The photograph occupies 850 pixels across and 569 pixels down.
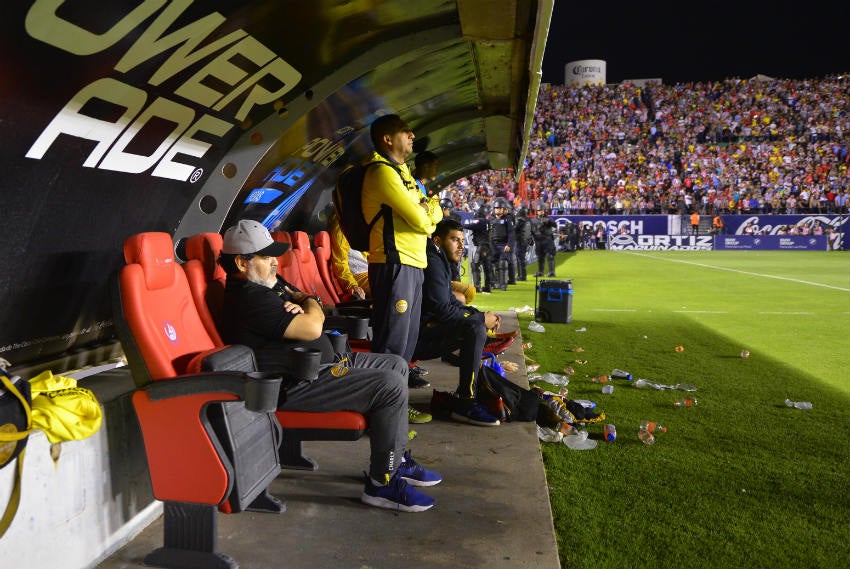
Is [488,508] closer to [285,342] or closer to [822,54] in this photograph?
[285,342]

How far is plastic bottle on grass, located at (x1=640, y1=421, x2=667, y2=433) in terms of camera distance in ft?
15.0

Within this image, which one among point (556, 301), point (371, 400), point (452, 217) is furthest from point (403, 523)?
point (452, 217)

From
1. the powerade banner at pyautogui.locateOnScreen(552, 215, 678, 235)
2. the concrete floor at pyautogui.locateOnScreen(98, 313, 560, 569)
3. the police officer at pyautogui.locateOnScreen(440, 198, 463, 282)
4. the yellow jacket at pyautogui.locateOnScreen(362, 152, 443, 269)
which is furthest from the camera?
the powerade banner at pyautogui.locateOnScreen(552, 215, 678, 235)

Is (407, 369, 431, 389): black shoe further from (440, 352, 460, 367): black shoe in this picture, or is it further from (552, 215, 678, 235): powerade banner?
(552, 215, 678, 235): powerade banner

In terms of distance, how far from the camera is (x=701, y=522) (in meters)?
3.20

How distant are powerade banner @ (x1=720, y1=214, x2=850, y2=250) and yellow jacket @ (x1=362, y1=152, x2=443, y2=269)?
32.5m

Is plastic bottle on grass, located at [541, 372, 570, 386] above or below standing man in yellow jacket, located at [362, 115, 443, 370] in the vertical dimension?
below

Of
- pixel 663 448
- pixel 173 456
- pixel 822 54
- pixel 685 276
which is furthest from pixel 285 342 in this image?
pixel 822 54

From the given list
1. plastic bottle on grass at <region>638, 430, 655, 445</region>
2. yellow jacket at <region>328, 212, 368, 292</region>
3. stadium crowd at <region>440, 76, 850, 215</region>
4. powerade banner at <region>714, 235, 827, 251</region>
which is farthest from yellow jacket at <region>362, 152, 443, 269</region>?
powerade banner at <region>714, 235, 827, 251</region>

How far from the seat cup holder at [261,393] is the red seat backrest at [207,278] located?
907 millimetres

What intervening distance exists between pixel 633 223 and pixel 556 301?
25.7 meters

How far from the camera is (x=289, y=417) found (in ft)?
10.3

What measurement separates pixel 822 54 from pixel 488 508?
262ft

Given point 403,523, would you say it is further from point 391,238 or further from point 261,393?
point 391,238
